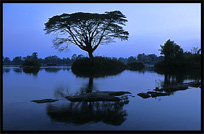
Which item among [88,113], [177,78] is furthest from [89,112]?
[177,78]

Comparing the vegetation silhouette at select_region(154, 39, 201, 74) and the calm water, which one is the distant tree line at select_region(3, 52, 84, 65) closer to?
the vegetation silhouette at select_region(154, 39, 201, 74)

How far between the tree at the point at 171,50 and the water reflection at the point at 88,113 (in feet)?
110

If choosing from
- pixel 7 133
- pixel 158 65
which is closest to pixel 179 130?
pixel 7 133

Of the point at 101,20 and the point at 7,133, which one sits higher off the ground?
the point at 101,20

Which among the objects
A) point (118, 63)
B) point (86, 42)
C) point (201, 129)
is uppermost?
point (86, 42)

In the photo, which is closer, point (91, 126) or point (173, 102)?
point (91, 126)

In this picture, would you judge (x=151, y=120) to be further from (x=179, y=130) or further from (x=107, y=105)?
(x=107, y=105)

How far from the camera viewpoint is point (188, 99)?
30.9 ft

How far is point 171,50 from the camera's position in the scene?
127 feet

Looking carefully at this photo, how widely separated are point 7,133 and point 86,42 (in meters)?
30.3

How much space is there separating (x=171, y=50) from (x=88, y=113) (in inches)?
1397

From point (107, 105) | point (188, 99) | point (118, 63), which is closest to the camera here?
point (107, 105)

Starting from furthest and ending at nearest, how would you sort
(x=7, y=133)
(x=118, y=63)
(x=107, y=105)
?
(x=118, y=63) < (x=107, y=105) < (x=7, y=133)

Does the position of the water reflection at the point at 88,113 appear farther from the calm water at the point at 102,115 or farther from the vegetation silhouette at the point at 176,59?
the vegetation silhouette at the point at 176,59
